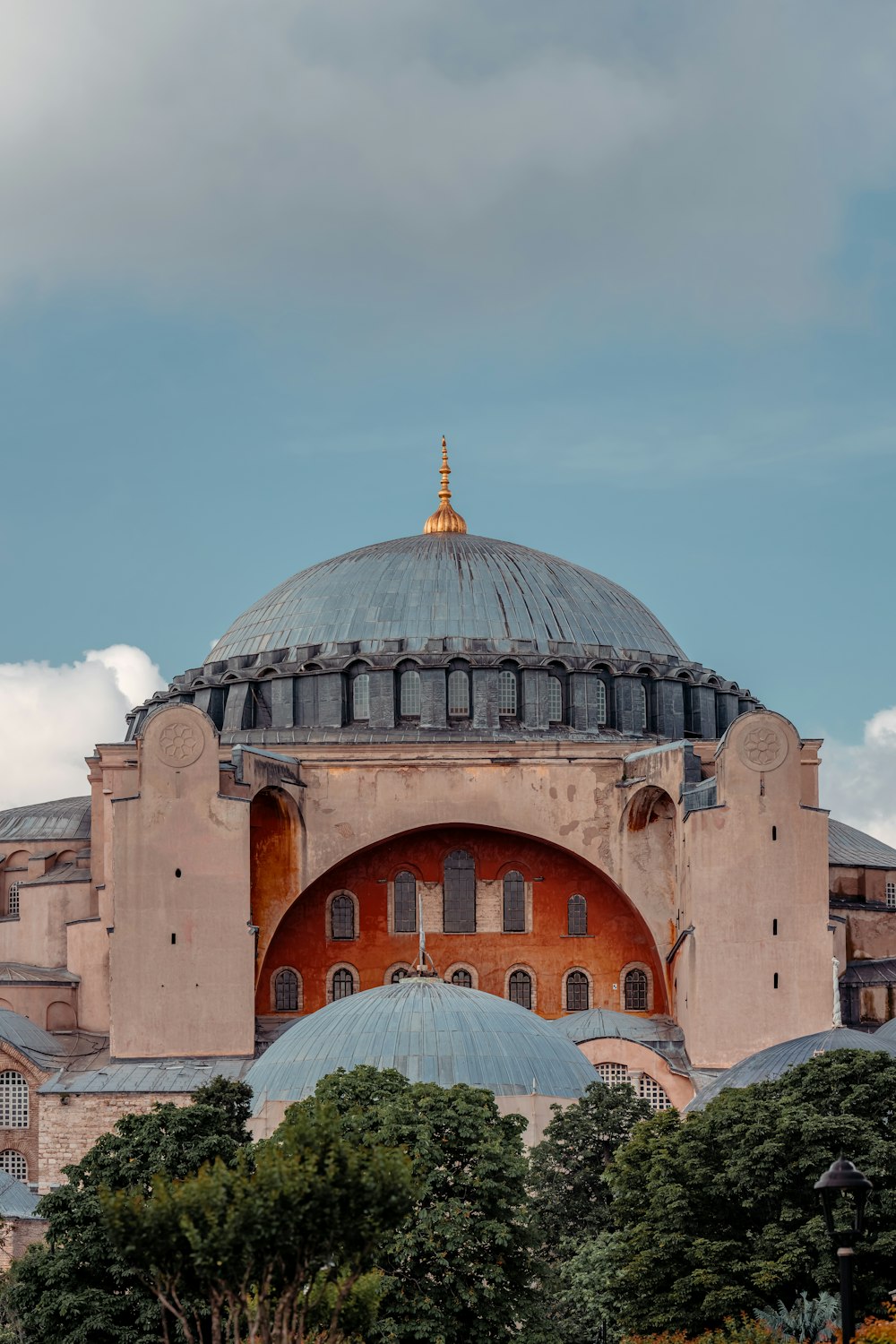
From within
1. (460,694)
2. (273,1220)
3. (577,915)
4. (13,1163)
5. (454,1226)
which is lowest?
(273,1220)

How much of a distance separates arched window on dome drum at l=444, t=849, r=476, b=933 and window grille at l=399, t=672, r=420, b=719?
3.56 metres

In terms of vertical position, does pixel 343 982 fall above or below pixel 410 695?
below

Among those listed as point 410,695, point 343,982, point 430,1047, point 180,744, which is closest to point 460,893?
point 343,982

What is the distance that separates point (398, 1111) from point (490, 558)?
28323 mm

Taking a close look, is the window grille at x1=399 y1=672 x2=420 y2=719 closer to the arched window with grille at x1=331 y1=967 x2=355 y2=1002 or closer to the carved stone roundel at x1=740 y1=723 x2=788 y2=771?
the arched window with grille at x1=331 y1=967 x2=355 y2=1002

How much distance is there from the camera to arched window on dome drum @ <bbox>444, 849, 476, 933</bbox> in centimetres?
5169

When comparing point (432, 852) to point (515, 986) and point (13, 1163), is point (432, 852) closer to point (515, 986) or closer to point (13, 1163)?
point (515, 986)

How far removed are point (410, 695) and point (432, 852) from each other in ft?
12.7

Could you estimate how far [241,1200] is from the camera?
20328mm

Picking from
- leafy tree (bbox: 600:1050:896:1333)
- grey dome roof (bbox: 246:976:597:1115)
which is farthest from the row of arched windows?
leafy tree (bbox: 600:1050:896:1333)

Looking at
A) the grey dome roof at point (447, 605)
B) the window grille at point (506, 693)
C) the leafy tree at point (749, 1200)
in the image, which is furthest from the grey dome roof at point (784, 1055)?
the grey dome roof at point (447, 605)

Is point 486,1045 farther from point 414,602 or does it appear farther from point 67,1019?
point 414,602

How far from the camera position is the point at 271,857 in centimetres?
5059

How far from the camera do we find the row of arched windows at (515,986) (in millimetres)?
51156
